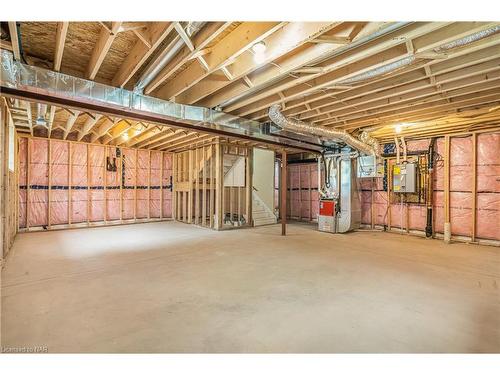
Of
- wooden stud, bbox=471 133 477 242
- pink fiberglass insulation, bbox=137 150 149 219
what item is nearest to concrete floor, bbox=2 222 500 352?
wooden stud, bbox=471 133 477 242

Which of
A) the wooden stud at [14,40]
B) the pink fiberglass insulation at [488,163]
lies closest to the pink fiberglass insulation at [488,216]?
the pink fiberglass insulation at [488,163]

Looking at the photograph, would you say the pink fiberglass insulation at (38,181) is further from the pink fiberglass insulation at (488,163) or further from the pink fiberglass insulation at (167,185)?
the pink fiberglass insulation at (488,163)

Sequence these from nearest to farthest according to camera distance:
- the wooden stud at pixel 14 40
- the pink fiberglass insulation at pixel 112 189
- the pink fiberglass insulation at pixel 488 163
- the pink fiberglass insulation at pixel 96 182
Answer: the wooden stud at pixel 14 40
the pink fiberglass insulation at pixel 488 163
the pink fiberglass insulation at pixel 96 182
the pink fiberglass insulation at pixel 112 189

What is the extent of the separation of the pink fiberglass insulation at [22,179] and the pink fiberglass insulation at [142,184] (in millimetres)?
2821

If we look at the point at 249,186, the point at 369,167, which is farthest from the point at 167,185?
the point at 369,167

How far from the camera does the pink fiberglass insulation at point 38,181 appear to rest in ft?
21.5

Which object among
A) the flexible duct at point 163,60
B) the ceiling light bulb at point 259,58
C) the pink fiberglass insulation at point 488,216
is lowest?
the pink fiberglass insulation at point 488,216

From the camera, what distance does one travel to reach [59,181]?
6.96 meters

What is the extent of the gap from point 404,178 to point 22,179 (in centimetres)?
971

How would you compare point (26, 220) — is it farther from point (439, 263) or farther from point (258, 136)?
point (439, 263)

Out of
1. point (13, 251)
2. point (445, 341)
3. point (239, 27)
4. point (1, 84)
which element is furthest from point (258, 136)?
point (13, 251)

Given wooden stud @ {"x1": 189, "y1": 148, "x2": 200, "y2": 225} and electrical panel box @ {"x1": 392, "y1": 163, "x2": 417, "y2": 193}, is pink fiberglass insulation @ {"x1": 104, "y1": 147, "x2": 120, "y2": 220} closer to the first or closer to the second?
wooden stud @ {"x1": 189, "y1": 148, "x2": 200, "y2": 225}

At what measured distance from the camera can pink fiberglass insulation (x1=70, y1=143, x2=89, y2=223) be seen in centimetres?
719

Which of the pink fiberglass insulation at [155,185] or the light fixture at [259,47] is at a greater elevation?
the light fixture at [259,47]
